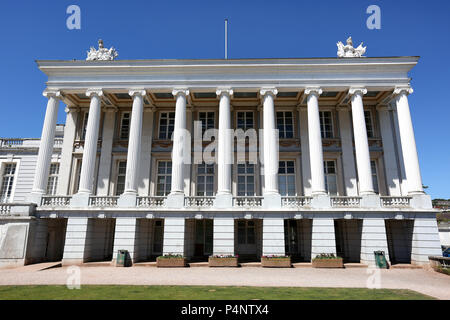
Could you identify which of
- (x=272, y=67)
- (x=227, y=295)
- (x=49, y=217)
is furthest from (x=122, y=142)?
(x=227, y=295)

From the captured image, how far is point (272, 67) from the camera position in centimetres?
2119

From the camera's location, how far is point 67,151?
23.5m

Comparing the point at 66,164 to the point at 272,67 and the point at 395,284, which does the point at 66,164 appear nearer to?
the point at 272,67

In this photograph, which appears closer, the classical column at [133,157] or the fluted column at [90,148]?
the classical column at [133,157]

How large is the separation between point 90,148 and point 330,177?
1949cm

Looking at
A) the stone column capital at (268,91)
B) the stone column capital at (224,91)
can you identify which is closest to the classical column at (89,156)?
the stone column capital at (224,91)

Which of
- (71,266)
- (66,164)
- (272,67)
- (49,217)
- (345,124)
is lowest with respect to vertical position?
(71,266)

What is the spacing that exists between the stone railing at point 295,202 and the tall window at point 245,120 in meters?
7.30

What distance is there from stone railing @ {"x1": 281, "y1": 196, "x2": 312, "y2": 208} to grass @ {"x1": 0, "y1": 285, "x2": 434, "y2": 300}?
336 inches

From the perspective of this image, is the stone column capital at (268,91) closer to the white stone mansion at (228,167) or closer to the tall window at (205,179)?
the white stone mansion at (228,167)

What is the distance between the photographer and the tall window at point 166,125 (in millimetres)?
24031

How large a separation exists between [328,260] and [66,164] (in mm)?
22081
